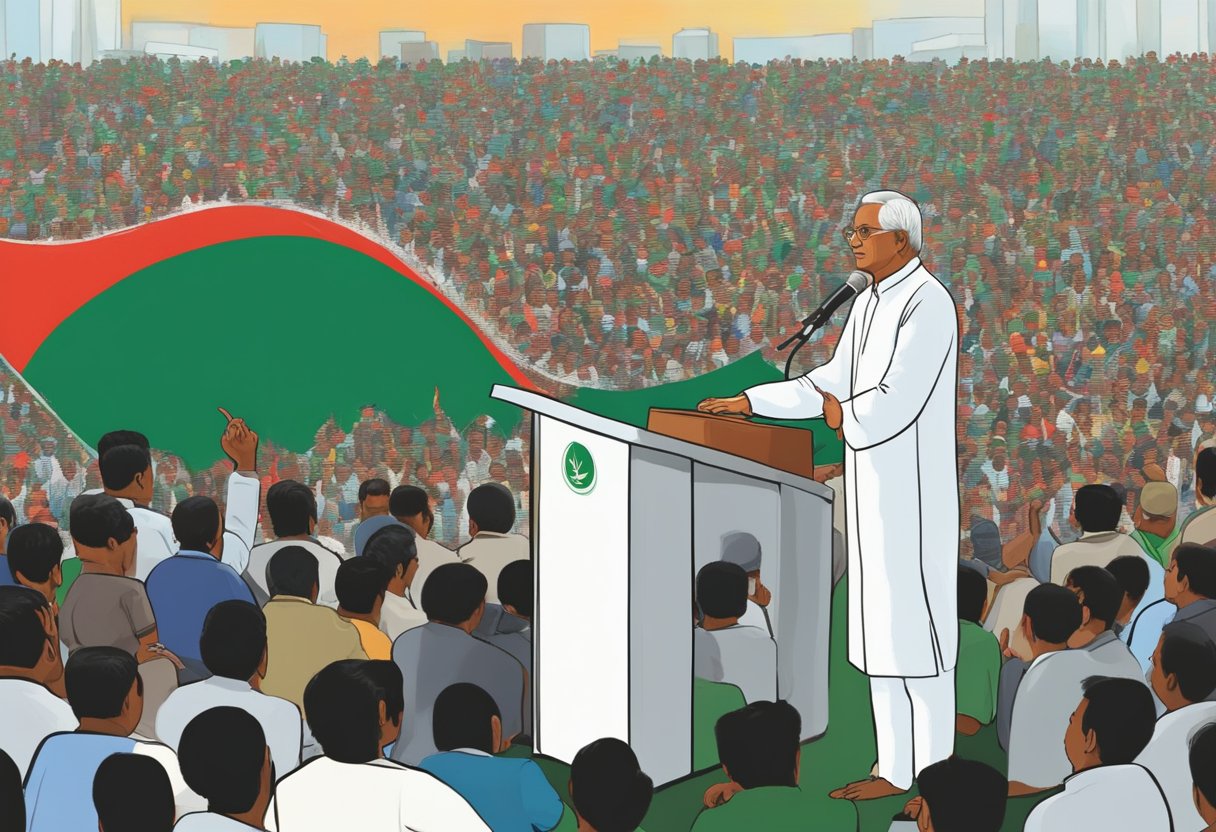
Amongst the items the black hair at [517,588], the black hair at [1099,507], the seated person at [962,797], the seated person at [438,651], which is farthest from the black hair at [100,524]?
the black hair at [1099,507]

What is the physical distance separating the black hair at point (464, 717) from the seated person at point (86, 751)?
1.75 ft

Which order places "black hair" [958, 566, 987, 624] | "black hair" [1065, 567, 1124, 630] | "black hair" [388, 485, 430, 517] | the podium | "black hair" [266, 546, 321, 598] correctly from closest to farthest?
1. "black hair" [1065, 567, 1124, 630]
2. the podium
3. "black hair" [266, 546, 321, 598]
4. "black hair" [958, 566, 987, 624]
5. "black hair" [388, 485, 430, 517]

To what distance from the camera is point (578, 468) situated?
12.2 feet

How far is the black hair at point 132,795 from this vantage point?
2336 mm

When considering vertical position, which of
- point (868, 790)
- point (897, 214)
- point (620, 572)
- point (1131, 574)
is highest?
point (897, 214)

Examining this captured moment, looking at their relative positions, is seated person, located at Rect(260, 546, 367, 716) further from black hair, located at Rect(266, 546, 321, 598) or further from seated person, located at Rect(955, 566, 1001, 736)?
seated person, located at Rect(955, 566, 1001, 736)

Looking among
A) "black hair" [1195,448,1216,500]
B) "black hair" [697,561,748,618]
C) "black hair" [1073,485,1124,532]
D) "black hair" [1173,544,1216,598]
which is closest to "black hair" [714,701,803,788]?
"black hair" [697,561,748,618]

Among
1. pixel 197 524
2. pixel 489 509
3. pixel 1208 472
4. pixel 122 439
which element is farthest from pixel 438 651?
pixel 1208 472

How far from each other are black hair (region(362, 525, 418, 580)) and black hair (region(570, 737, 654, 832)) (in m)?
1.46

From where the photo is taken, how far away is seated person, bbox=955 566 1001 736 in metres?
4.29

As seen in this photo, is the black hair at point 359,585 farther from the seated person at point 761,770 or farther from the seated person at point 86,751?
the seated person at point 761,770

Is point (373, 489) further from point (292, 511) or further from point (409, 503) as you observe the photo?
point (292, 511)

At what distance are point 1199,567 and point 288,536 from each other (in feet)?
9.39

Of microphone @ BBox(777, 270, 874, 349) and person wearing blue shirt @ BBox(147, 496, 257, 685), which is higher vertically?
microphone @ BBox(777, 270, 874, 349)
